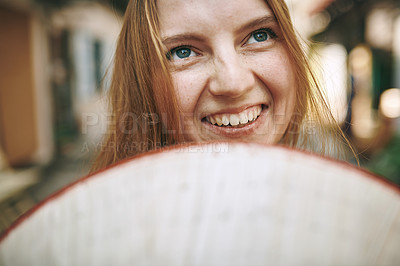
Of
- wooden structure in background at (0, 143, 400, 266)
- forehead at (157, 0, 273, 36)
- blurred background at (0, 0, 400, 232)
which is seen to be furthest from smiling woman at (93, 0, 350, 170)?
blurred background at (0, 0, 400, 232)

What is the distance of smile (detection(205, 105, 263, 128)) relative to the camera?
79 cm

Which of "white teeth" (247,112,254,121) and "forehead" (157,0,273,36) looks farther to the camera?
"white teeth" (247,112,254,121)

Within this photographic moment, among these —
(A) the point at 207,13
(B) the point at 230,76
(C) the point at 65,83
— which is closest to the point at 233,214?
(B) the point at 230,76

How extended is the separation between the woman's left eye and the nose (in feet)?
0.27

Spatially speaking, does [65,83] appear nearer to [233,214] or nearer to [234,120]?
[234,120]

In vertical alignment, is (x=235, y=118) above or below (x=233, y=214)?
above

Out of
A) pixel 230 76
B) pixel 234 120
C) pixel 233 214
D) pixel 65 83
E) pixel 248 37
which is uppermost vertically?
Answer: pixel 65 83

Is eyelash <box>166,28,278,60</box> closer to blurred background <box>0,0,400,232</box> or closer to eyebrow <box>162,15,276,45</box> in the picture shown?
eyebrow <box>162,15,276,45</box>

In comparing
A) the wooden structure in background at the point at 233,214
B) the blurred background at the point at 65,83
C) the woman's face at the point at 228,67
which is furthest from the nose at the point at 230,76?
the blurred background at the point at 65,83

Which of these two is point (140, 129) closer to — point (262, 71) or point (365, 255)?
point (262, 71)

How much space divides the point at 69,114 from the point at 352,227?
6.21m

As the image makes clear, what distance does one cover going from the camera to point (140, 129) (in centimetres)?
91

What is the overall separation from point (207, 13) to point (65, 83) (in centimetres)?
560

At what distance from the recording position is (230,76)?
0.69m
